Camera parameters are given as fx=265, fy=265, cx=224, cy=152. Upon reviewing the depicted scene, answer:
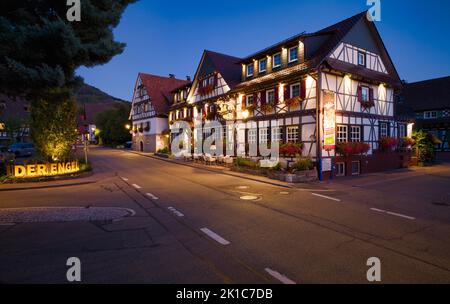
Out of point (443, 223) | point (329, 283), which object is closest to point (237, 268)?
point (329, 283)

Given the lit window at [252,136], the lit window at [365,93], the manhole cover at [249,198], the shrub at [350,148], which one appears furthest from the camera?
the lit window at [252,136]

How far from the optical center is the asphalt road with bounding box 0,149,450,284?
15.3 feet

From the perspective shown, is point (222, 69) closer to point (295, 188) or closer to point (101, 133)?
point (295, 188)

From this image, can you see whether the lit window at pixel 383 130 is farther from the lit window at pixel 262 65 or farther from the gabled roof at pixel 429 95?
the gabled roof at pixel 429 95

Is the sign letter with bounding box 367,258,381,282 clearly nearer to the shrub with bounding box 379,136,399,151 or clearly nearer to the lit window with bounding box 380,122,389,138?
the shrub with bounding box 379,136,399,151

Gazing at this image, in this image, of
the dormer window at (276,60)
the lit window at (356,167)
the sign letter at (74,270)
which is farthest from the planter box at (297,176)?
the sign letter at (74,270)

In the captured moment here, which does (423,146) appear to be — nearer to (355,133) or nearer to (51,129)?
(355,133)

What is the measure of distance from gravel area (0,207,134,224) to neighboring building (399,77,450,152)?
3555 centimetres

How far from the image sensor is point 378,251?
18.7 feet

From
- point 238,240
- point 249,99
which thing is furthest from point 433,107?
point 238,240

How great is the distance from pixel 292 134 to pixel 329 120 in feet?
10.2

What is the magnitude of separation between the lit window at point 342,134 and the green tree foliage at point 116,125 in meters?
44.8

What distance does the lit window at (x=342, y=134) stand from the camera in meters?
18.1
